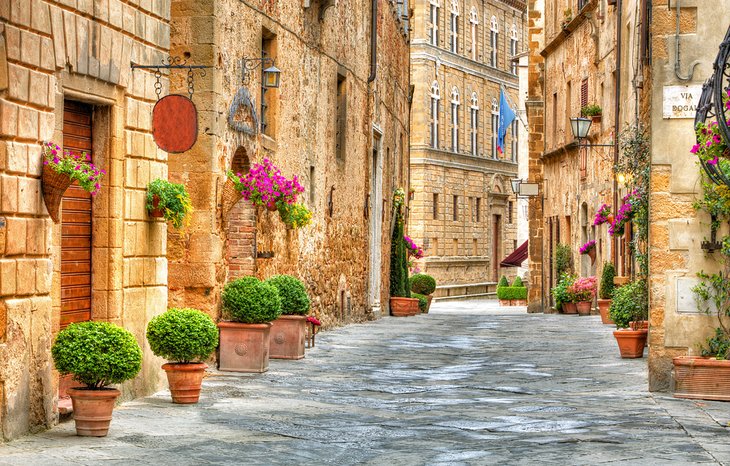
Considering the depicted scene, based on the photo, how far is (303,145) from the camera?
1864 centimetres

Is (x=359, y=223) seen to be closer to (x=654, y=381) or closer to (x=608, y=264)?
(x=608, y=264)

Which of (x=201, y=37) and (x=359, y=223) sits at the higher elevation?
(x=201, y=37)

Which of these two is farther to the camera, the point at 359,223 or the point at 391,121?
the point at 391,121

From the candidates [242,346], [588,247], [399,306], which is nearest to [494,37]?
[399,306]

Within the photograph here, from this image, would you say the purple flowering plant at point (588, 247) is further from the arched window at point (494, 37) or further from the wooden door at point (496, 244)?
the arched window at point (494, 37)

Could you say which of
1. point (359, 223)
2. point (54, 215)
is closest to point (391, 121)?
point (359, 223)

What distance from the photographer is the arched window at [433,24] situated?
165 ft

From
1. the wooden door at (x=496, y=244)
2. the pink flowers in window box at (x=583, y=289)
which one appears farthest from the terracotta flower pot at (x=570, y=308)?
the wooden door at (x=496, y=244)

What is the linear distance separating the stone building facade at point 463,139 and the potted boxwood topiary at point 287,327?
109 feet

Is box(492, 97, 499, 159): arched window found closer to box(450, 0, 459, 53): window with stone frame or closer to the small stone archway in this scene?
box(450, 0, 459, 53): window with stone frame

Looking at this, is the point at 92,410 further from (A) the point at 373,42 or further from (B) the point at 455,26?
(B) the point at 455,26

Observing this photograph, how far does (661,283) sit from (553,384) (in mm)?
1703

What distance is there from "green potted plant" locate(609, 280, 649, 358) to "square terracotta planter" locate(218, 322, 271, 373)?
4607mm

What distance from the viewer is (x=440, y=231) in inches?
2016
